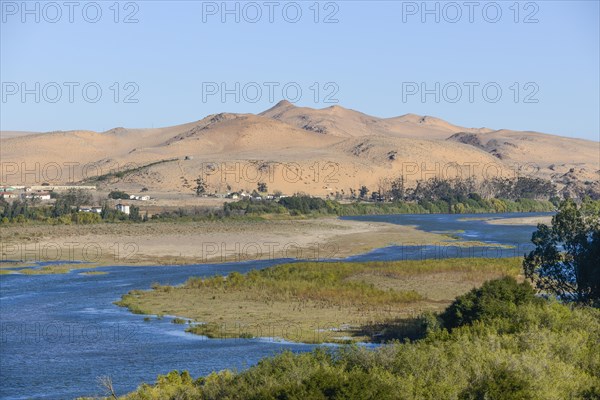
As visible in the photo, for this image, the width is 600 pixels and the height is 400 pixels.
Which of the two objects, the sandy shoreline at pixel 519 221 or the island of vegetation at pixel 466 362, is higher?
the sandy shoreline at pixel 519 221

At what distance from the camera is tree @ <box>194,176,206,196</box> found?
157300 millimetres

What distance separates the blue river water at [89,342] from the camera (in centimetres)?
3234

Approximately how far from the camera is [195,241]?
82562 mm

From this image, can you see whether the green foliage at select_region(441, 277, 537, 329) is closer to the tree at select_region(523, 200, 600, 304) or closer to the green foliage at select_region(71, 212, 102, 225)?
the tree at select_region(523, 200, 600, 304)

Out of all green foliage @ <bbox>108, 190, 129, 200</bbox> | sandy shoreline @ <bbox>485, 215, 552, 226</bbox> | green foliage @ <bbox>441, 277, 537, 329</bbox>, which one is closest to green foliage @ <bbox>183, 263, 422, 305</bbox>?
green foliage @ <bbox>441, 277, 537, 329</bbox>

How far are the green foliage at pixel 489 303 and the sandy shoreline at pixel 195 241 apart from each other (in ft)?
110

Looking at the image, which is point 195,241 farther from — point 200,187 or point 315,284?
point 200,187

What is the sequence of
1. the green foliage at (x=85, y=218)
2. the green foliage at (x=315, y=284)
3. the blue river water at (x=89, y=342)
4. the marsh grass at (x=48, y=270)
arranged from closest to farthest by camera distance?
1. the blue river water at (x=89, y=342)
2. the green foliage at (x=315, y=284)
3. the marsh grass at (x=48, y=270)
4. the green foliage at (x=85, y=218)

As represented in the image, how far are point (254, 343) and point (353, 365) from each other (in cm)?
1504

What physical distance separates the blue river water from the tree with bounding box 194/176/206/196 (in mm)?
96631

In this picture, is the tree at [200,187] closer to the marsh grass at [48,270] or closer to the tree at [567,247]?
the marsh grass at [48,270]

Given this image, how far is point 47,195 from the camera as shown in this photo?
13850 cm

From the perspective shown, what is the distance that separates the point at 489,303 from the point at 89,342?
1561 centimetres

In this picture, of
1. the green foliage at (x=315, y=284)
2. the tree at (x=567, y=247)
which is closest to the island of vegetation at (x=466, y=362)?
the tree at (x=567, y=247)
